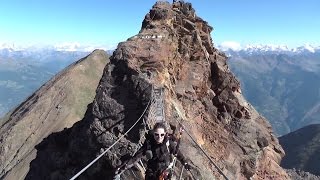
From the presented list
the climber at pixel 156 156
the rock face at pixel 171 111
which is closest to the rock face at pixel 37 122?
the rock face at pixel 171 111

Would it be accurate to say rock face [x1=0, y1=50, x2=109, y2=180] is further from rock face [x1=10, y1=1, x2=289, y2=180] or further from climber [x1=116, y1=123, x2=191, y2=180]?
climber [x1=116, y1=123, x2=191, y2=180]

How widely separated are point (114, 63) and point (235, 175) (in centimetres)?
1329

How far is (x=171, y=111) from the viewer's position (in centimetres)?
3403

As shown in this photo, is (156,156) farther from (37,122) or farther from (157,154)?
(37,122)

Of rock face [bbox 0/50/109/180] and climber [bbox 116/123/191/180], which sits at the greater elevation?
climber [bbox 116/123/191/180]

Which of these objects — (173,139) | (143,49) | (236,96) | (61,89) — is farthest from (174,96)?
(61,89)

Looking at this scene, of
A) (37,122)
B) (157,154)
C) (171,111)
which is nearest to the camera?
(157,154)

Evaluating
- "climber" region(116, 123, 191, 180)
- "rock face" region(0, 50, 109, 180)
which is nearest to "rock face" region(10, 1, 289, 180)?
"climber" region(116, 123, 191, 180)

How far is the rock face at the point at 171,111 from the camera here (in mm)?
31812

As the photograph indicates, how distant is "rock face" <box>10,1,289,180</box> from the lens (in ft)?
104

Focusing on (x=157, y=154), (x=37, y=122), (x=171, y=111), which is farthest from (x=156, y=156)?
(x=37, y=122)

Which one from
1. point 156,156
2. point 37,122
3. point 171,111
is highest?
point 156,156

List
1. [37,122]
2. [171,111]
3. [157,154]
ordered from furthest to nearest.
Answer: [37,122], [171,111], [157,154]

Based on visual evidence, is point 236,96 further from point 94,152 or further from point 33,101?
point 33,101
